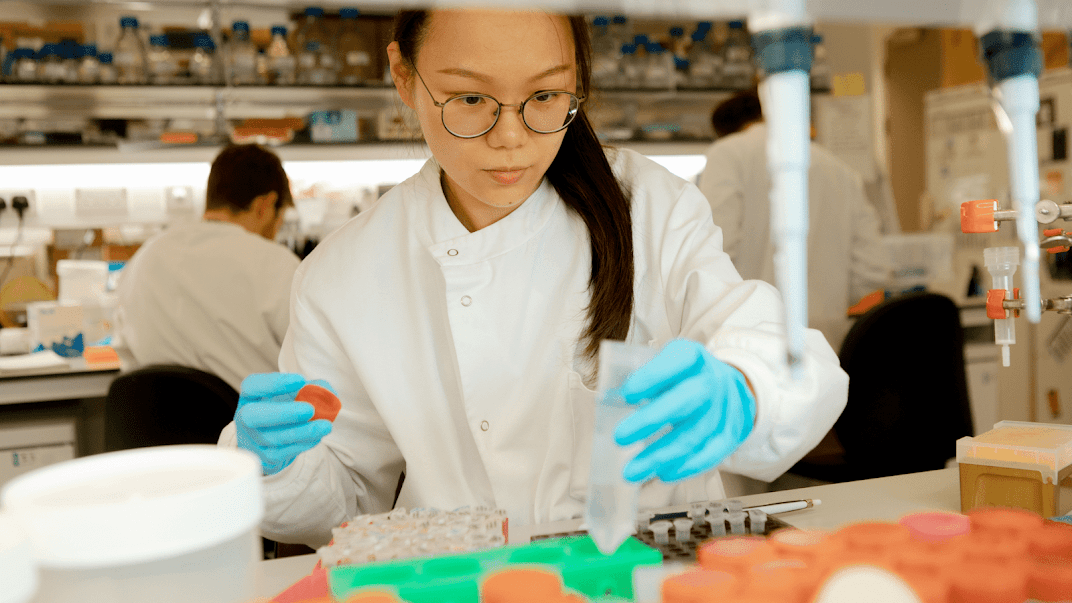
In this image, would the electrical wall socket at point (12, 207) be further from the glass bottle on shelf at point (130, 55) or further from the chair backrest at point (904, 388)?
the chair backrest at point (904, 388)

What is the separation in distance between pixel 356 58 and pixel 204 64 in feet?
1.90

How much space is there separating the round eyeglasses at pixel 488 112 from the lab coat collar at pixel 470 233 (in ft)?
0.64

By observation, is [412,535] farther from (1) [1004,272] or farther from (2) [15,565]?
(1) [1004,272]

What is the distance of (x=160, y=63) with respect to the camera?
10.6ft

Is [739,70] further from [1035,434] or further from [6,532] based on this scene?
[6,532]

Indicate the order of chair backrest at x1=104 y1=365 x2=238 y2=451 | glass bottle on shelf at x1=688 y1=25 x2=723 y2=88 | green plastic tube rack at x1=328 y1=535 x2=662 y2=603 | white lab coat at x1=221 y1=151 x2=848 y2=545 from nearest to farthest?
green plastic tube rack at x1=328 y1=535 x2=662 y2=603
white lab coat at x1=221 y1=151 x2=848 y2=545
chair backrest at x1=104 y1=365 x2=238 y2=451
glass bottle on shelf at x1=688 y1=25 x2=723 y2=88

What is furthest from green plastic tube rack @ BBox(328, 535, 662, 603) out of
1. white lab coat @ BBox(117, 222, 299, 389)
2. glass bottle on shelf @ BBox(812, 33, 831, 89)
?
glass bottle on shelf @ BBox(812, 33, 831, 89)

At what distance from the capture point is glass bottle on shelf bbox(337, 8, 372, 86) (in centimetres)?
342

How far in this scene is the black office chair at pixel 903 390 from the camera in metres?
2.21

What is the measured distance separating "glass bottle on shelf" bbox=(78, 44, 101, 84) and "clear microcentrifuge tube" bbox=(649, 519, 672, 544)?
306 centimetres

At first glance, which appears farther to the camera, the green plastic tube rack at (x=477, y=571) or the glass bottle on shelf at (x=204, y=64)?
the glass bottle on shelf at (x=204, y=64)

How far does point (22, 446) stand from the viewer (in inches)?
102

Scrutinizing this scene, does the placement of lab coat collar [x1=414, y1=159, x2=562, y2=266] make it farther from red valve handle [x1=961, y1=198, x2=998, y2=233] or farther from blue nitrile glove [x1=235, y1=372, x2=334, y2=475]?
red valve handle [x1=961, y1=198, x2=998, y2=233]

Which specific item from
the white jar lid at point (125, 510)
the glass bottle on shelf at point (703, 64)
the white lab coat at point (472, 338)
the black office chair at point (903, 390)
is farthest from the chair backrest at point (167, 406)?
the glass bottle on shelf at point (703, 64)
